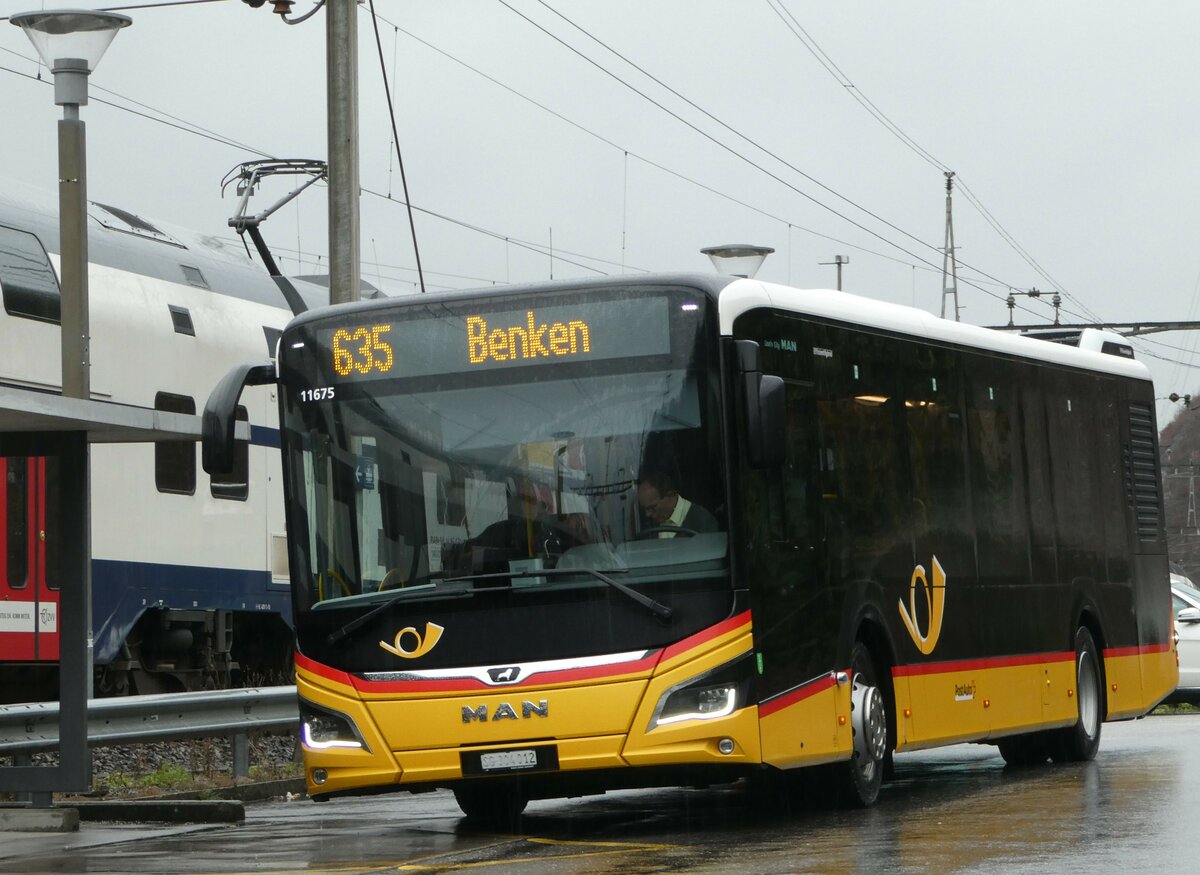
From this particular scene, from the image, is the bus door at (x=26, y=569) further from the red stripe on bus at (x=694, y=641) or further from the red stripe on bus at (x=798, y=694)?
the red stripe on bus at (x=694, y=641)

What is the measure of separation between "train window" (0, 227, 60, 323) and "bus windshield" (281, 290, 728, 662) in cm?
580

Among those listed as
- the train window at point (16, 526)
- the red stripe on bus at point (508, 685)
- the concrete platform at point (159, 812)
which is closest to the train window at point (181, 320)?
the train window at point (16, 526)

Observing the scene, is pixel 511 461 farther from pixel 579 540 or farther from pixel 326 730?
pixel 326 730

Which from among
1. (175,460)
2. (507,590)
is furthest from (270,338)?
(507,590)

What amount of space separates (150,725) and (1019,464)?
609cm

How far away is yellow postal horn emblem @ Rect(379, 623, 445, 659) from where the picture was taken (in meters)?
11.2

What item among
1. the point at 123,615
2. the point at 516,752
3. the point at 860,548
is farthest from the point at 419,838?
the point at 123,615

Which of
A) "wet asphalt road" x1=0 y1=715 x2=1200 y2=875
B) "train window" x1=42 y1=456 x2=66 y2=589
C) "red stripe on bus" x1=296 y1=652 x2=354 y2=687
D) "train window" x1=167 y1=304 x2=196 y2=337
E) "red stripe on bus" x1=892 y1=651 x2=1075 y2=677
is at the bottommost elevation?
"wet asphalt road" x1=0 y1=715 x2=1200 y2=875

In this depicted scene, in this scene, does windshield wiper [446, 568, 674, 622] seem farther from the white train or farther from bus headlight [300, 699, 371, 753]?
the white train

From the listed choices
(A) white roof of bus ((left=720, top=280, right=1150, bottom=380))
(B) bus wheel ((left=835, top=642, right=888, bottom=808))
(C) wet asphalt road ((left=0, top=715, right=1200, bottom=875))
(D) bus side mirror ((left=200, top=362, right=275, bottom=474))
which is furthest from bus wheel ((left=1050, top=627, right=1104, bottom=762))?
(D) bus side mirror ((left=200, top=362, right=275, bottom=474))

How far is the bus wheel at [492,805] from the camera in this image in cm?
1262

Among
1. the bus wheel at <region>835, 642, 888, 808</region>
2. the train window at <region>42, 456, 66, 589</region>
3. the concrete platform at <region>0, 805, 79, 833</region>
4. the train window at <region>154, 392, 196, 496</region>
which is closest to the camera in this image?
the bus wheel at <region>835, 642, 888, 808</region>

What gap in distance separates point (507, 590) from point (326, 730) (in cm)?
129

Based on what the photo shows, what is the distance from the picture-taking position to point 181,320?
19156 millimetres
